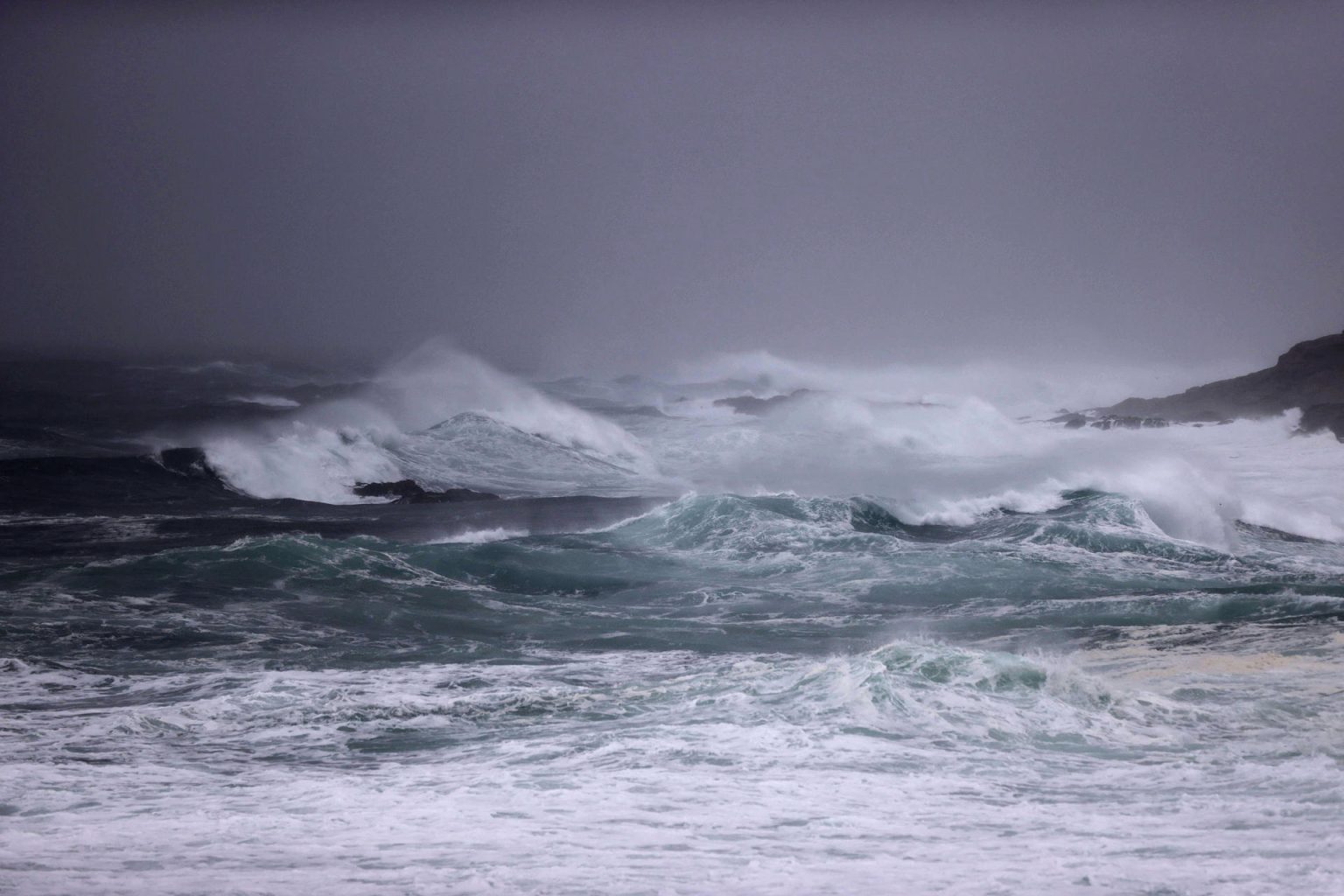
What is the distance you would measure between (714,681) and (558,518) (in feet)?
31.9

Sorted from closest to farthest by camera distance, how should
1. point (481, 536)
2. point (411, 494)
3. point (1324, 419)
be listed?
point (481, 536), point (411, 494), point (1324, 419)

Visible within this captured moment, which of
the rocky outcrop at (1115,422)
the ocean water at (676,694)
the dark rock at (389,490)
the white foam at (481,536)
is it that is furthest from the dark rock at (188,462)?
the rocky outcrop at (1115,422)

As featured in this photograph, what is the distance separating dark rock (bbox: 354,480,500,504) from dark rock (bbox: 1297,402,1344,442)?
63.8ft

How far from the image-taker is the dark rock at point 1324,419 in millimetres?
24203

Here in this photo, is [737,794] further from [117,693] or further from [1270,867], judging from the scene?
[117,693]

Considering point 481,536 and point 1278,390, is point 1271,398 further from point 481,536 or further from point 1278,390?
point 481,536

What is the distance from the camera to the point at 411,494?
60.2 feet

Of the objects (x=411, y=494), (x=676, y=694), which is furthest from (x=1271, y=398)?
(x=676, y=694)

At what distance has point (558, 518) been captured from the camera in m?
16.0

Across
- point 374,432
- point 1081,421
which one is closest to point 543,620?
point 374,432

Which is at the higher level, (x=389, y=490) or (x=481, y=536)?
(x=389, y=490)

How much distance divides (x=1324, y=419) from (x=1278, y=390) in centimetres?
299

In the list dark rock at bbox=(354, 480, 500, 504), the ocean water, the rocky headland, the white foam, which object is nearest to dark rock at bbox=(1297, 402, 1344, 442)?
the rocky headland

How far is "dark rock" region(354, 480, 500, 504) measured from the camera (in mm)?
17959
